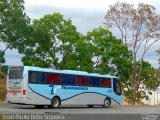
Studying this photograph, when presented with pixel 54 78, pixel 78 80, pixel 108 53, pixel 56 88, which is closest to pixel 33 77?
pixel 54 78

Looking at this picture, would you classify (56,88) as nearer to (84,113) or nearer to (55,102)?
(55,102)

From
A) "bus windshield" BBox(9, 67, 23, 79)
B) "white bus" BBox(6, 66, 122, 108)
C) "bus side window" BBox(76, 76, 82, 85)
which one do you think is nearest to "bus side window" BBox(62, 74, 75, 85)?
"white bus" BBox(6, 66, 122, 108)

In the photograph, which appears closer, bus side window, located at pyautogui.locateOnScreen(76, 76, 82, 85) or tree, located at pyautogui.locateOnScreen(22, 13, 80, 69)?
bus side window, located at pyautogui.locateOnScreen(76, 76, 82, 85)

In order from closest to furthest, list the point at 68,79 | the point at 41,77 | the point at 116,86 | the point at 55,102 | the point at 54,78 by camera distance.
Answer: the point at 41,77 < the point at 54,78 < the point at 55,102 < the point at 68,79 < the point at 116,86

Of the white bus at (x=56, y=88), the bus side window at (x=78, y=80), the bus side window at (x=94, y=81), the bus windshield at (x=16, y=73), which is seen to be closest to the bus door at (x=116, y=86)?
the white bus at (x=56, y=88)

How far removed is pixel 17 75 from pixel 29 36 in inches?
637

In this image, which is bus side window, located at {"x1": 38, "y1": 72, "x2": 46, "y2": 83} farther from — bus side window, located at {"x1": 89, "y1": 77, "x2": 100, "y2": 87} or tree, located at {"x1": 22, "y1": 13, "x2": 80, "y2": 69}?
tree, located at {"x1": 22, "y1": 13, "x2": 80, "y2": 69}

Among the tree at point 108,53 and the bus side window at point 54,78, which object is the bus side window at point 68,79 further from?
the tree at point 108,53

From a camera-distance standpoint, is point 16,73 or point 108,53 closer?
point 16,73

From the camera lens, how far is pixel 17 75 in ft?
98.3

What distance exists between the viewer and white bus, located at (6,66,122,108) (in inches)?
1171

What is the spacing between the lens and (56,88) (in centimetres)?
3189

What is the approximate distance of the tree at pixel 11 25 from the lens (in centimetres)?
4322

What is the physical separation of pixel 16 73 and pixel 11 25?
14.2m
